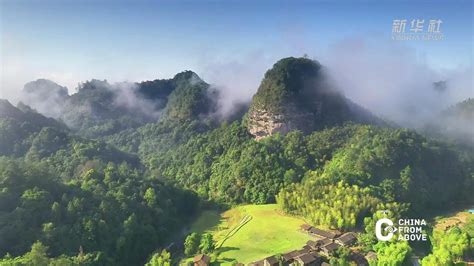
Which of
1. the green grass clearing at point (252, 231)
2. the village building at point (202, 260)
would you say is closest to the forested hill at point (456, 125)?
the green grass clearing at point (252, 231)

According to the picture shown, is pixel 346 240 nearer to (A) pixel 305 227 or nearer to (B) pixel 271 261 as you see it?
(A) pixel 305 227

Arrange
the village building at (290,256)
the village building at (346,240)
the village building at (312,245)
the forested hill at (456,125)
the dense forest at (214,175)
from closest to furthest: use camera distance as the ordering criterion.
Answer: the village building at (290,256), the village building at (312,245), the village building at (346,240), the dense forest at (214,175), the forested hill at (456,125)

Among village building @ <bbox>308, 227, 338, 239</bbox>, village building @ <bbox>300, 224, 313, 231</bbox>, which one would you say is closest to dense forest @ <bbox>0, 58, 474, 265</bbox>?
village building @ <bbox>300, 224, 313, 231</bbox>

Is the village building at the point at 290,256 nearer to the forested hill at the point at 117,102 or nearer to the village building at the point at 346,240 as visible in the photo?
the village building at the point at 346,240

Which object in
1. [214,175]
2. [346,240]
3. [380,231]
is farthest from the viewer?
[214,175]

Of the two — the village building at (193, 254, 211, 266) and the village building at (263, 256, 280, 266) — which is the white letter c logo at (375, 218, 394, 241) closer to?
the village building at (263, 256, 280, 266)

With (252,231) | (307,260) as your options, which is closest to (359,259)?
(307,260)
